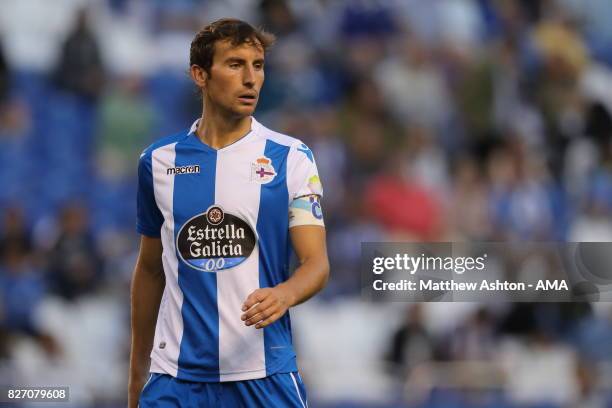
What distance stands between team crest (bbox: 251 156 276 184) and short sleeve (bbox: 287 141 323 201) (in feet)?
0.21

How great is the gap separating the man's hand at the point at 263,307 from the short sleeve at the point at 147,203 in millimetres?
730

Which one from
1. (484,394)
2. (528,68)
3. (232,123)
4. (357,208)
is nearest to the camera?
(232,123)

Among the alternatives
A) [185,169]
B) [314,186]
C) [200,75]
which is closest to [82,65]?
[200,75]

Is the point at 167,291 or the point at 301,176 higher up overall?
the point at 301,176

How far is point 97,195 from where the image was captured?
32.7 feet

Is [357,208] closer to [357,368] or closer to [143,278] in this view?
[357,368]

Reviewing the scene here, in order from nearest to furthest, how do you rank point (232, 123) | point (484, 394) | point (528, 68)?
point (232, 123), point (484, 394), point (528, 68)

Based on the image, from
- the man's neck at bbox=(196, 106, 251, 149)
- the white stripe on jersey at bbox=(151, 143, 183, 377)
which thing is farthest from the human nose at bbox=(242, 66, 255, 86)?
the white stripe on jersey at bbox=(151, 143, 183, 377)

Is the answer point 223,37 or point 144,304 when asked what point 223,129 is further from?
point 144,304

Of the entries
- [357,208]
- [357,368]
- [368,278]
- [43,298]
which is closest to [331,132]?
[357,208]

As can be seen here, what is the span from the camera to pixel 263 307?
11.4 ft

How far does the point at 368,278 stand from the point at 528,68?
275 centimetres

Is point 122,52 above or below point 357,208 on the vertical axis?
above

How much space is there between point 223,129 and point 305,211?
0.45 meters
